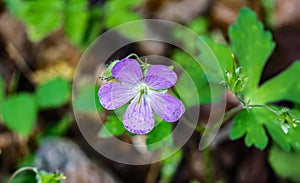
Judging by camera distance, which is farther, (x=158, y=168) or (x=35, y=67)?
(x=35, y=67)

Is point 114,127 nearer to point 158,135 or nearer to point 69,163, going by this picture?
point 158,135

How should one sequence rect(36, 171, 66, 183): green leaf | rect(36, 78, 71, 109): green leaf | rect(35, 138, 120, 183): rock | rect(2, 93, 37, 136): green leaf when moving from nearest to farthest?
rect(36, 171, 66, 183): green leaf
rect(35, 138, 120, 183): rock
rect(2, 93, 37, 136): green leaf
rect(36, 78, 71, 109): green leaf

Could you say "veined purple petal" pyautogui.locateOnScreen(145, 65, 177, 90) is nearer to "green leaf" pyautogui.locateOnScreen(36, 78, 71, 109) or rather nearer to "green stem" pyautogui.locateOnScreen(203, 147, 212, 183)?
"green stem" pyautogui.locateOnScreen(203, 147, 212, 183)

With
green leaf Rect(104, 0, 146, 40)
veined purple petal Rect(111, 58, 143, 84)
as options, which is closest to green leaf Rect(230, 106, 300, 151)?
veined purple petal Rect(111, 58, 143, 84)

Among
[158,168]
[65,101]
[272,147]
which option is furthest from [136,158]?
[272,147]

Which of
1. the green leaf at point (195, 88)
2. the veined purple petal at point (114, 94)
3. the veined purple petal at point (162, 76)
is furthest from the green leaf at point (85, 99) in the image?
the veined purple petal at point (162, 76)

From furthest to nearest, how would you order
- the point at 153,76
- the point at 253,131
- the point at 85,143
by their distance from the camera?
1. the point at 85,143
2. the point at 253,131
3. the point at 153,76

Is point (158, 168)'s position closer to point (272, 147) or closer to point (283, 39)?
point (272, 147)
